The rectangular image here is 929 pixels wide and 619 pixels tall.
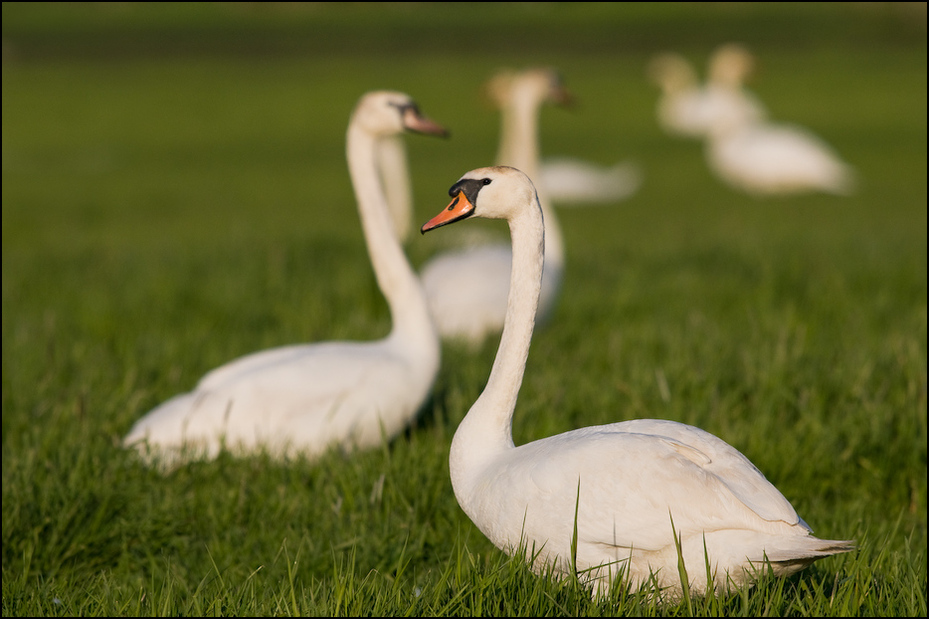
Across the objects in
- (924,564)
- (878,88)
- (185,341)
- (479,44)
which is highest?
(479,44)

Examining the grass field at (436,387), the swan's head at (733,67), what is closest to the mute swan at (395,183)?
the grass field at (436,387)

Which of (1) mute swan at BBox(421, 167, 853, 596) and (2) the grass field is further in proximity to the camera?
(2) the grass field

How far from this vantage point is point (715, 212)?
14.9m

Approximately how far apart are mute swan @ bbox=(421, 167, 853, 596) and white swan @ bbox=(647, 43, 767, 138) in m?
19.5

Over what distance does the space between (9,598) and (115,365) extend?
8.67ft

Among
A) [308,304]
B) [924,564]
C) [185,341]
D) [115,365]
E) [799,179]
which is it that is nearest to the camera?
[924,564]

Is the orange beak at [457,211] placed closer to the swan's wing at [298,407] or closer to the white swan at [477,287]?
the swan's wing at [298,407]

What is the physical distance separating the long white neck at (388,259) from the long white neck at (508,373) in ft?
5.28

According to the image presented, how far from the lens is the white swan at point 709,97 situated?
2447 centimetres

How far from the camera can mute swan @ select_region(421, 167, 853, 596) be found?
2465mm

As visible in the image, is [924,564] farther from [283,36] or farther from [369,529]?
[283,36]

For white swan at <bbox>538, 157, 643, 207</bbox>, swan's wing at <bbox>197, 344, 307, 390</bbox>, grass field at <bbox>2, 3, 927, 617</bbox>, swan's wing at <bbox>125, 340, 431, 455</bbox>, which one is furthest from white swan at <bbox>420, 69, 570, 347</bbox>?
white swan at <bbox>538, 157, 643, 207</bbox>

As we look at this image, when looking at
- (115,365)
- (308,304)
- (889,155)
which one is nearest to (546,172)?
(889,155)

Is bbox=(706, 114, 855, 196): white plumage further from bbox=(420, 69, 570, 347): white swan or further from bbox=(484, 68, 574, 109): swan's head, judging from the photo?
bbox=(420, 69, 570, 347): white swan
